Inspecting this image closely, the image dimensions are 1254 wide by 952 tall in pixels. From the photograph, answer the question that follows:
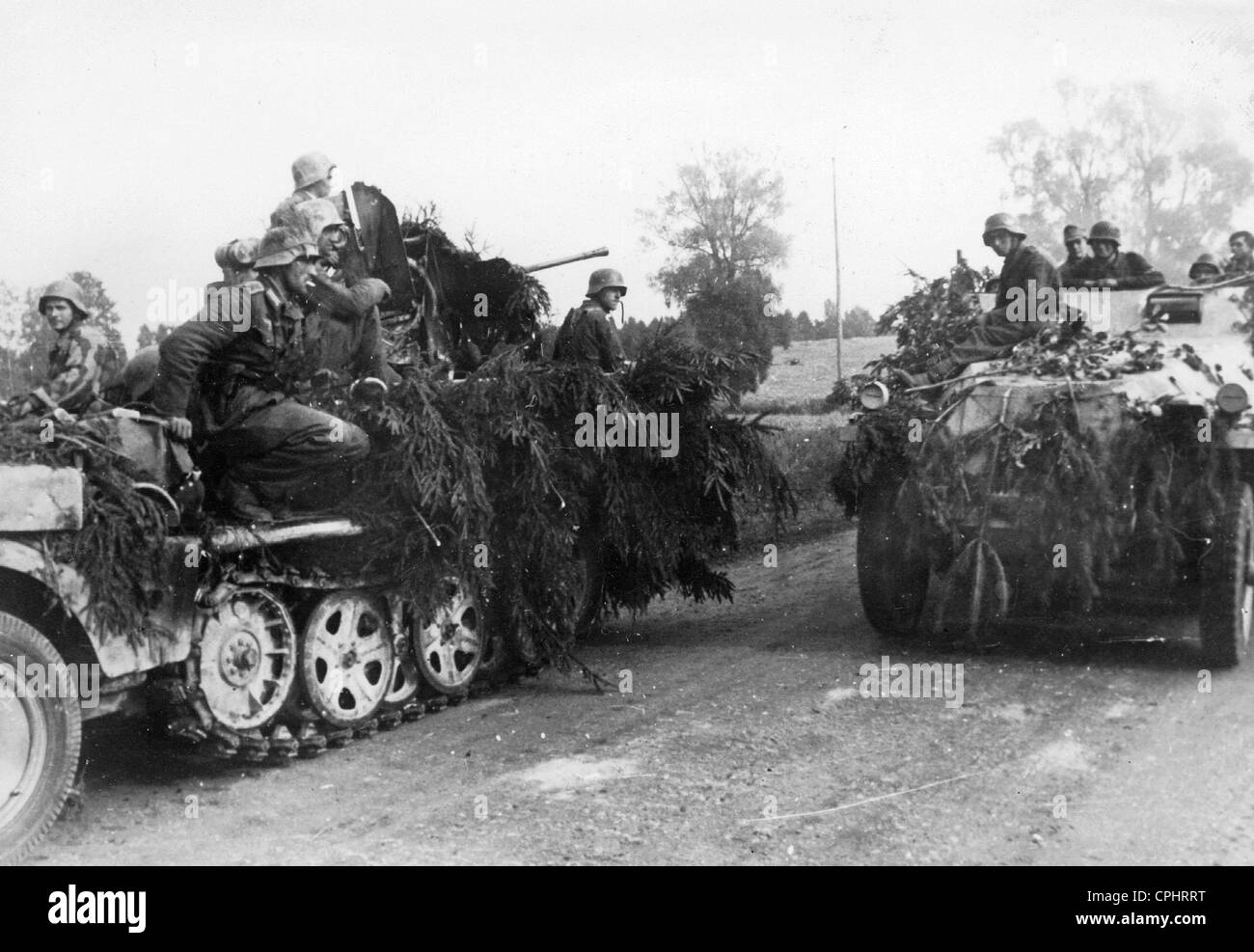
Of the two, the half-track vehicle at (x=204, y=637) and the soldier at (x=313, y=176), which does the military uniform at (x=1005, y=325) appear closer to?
the half-track vehicle at (x=204, y=637)

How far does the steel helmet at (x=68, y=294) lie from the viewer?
616 centimetres

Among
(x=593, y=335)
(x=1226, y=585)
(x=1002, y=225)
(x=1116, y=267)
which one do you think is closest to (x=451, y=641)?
(x=593, y=335)

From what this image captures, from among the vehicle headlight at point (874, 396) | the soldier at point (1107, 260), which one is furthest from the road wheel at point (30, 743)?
the soldier at point (1107, 260)

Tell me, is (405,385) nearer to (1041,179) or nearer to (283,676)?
(283,676)

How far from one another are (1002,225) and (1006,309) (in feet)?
2.44

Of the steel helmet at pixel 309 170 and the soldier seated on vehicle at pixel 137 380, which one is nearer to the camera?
the soldier seated on vehicle at pixel 137 380

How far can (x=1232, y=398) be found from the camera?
7.44 m

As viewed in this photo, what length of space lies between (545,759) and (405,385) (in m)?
2.08

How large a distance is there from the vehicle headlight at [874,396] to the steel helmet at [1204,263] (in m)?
5.95

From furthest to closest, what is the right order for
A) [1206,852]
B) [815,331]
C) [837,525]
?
[815,331] → [837,525] → [1206,852]

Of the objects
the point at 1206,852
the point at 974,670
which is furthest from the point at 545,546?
the point at 1206,852

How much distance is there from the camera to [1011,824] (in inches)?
201

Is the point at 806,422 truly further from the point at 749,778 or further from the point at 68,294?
the point at 68,294
